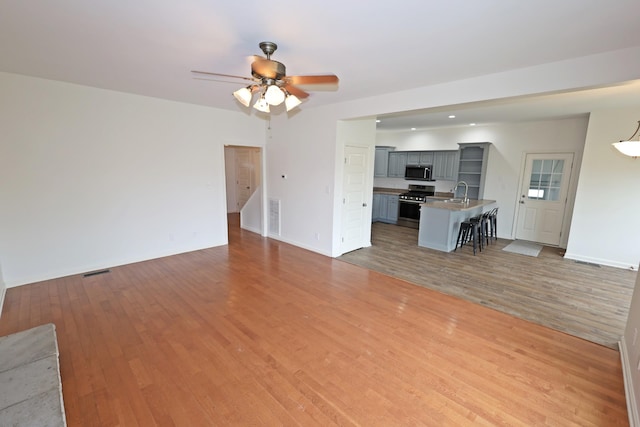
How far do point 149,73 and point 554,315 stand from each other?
5505 mm

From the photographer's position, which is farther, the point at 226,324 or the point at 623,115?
the point at 623,115

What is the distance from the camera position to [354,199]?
5332 mm

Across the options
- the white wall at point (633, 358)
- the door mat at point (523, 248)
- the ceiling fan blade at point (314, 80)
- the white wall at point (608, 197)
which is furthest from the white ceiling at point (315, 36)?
the door mat at point (523, 248)

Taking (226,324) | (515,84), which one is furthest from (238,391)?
→ (515,84)

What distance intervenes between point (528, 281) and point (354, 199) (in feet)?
9.92

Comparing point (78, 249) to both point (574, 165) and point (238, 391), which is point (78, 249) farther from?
point (574, 165)

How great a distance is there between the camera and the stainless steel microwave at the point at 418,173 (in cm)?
768

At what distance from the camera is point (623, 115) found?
4.61 m

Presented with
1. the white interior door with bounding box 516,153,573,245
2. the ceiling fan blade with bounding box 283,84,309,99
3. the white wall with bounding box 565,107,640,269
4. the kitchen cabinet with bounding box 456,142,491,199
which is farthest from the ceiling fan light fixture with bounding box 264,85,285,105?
the white interior door with bounding box 516,153,573,245

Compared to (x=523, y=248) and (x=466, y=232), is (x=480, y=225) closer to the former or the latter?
(x=466, y=232)

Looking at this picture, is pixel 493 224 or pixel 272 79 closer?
pixel 272 79

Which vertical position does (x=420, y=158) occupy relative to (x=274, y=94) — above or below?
below

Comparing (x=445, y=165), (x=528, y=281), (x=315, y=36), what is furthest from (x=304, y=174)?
(x=445, y=165)

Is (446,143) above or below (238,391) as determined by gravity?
above
